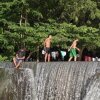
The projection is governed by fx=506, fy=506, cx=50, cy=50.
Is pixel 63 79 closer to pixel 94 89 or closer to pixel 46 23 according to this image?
pixel 94 89

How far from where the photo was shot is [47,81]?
61.2 feet

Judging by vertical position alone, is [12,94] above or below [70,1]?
below

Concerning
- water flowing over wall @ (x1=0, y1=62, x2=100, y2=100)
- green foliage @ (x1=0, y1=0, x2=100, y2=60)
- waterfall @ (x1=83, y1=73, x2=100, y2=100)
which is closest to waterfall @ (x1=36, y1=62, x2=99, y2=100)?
water flowing over wall @ (x1=0, y1=62, x2=100, y2=100)

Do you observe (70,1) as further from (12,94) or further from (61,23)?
(12,94)

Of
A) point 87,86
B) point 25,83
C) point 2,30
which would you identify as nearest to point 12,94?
point 25,83

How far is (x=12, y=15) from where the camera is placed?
30062mm

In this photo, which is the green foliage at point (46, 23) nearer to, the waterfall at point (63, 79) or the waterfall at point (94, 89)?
the waterfall at point (63, 79)

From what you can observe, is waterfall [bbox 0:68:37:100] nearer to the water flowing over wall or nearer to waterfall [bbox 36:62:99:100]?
the water flowing over wall

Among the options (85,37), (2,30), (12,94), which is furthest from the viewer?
(2,30)

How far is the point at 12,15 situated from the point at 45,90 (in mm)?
12062

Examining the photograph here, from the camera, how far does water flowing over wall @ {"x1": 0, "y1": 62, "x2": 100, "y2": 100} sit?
17641 millimetres

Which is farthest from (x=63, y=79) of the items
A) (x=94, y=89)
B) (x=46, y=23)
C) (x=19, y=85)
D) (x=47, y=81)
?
(x=46, y=23)

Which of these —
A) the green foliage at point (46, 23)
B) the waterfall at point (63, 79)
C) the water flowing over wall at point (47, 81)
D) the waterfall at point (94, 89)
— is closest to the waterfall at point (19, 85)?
the water flowing over wall at point (47, 81)

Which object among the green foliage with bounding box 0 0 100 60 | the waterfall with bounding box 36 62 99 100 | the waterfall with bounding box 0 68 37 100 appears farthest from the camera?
the green foliage with bounding box 0 0 100 60
